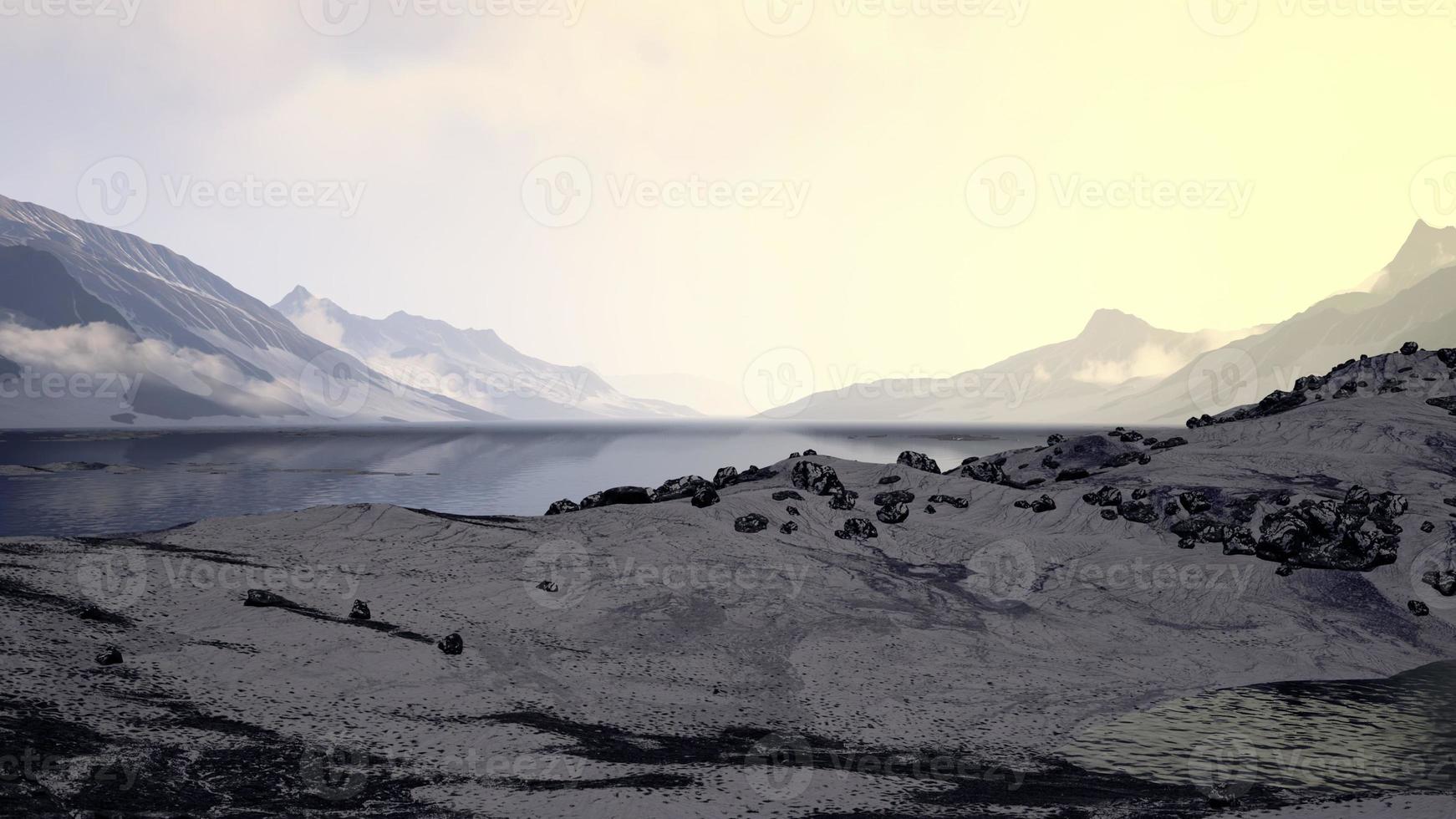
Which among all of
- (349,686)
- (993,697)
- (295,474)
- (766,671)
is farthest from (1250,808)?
(295,474)

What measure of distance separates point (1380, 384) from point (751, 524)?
2001 inches

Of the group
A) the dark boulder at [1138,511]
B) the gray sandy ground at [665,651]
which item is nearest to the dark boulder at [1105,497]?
the dark boulder at [1138,511]

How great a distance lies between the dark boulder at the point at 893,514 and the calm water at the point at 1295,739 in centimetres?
1854

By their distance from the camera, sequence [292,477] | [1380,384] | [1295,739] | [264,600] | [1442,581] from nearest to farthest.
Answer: [1295,739] → [264,600] → [1442,581] → [1380,384] → [292,477]

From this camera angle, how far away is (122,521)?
219 ft

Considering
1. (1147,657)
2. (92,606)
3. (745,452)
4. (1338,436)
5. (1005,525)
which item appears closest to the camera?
(92,606)

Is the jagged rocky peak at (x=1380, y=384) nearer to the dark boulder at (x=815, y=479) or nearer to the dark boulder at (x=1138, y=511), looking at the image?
the dark boulder at (x=1138, y=511)

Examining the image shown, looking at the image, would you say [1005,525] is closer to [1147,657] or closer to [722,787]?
[1147,657]

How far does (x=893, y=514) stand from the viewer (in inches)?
1722

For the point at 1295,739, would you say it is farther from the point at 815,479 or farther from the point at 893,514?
the point at 815,479

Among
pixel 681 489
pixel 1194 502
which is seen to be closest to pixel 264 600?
pixel 681 489

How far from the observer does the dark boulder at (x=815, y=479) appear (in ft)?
157

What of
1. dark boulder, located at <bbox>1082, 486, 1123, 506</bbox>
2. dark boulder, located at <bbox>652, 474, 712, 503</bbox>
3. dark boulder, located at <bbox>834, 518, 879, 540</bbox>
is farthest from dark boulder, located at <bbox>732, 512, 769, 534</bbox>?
dark boulder, located at <bbox>1082, 486, 1123, 506</bbox>

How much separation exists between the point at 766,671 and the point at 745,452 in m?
168
